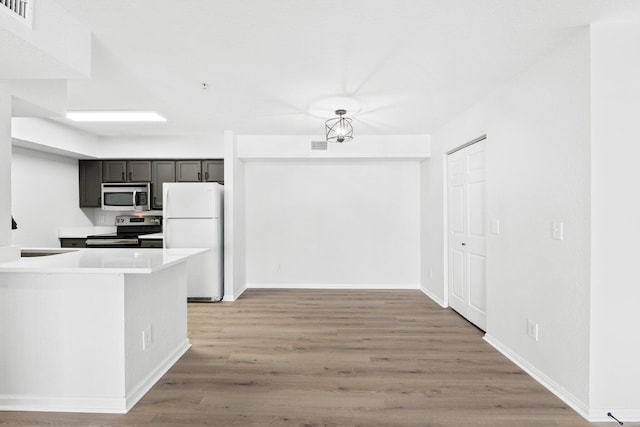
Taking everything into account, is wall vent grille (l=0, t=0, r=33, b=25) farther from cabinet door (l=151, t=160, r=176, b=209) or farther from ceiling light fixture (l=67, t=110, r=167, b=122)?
cabinet door (l=151, t=160, r=176, b=209)

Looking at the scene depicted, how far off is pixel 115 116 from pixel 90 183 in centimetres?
183

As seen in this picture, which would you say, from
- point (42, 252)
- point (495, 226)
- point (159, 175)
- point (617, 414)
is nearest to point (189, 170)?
point (159, 175)

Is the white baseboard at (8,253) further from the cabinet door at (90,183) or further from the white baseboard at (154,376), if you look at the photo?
the cabinet door at (90,183)

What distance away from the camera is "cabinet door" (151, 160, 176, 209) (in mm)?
5312

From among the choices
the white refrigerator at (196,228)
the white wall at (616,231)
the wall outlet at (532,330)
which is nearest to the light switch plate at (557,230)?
the white wall at (616,231)

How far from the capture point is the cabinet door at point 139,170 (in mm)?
5316

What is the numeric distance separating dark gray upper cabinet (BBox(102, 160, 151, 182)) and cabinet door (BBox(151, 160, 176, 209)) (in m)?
0.09

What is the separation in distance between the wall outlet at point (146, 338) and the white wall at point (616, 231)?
9.48 feet

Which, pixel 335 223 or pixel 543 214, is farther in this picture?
pixel 335 223

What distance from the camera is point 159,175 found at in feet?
17.5

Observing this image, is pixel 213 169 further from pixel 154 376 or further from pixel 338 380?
pixel 338 380

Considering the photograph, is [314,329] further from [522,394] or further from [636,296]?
[636,296]

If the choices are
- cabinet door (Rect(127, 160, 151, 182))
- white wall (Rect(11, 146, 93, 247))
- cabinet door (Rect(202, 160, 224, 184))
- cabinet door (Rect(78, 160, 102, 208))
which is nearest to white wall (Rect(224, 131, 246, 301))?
cabinet door (Rect(202, 160, 224, 184))

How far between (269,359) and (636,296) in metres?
2.59
